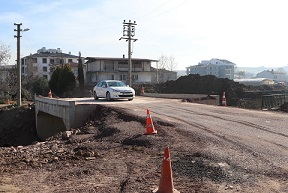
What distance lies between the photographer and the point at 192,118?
1393 centimetres

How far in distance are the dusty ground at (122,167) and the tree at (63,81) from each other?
134ft

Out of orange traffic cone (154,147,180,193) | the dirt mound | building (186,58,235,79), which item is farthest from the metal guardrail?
building (186,58,235,79)

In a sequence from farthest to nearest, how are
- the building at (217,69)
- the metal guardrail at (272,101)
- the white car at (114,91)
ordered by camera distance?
the building at (217,69), the white car at (114,91), the metal guardrail at (272,101)

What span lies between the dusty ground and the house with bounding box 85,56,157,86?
2118 inches

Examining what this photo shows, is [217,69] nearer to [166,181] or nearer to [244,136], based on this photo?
[244,136]

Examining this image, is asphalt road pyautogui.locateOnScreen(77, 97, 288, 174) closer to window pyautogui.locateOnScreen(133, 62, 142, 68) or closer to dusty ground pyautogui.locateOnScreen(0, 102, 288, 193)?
dusty ground pyautogui.locateOnScreen(0, 102, 288, 193)

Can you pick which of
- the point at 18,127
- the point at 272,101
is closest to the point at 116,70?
the point at 18,127

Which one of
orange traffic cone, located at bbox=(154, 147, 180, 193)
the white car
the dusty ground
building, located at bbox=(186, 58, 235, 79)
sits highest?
building, located at bbox=(186, 58, 235, 79)

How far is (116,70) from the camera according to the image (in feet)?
216

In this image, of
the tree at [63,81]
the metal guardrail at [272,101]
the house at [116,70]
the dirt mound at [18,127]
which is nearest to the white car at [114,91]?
the dirt mound at [18,127]

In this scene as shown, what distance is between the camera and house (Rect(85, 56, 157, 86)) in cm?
6531

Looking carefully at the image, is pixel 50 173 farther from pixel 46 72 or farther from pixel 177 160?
pixel 46 72

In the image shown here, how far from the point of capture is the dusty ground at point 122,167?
246 inches

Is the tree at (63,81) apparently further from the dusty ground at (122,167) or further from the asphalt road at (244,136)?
the dusty ground at (122,167)
